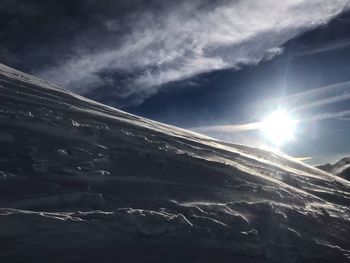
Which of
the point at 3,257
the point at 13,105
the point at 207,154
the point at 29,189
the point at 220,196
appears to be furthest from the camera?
the point at 207,154

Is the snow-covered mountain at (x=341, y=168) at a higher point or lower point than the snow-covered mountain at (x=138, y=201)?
higher

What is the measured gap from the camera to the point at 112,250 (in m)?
9.30

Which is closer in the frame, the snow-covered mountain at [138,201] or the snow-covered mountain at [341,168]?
the snow-covered mountain at [138,201]

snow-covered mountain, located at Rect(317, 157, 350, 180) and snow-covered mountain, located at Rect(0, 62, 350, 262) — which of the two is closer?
snow-covered mountain, located at Rect(0, 62, 350, 262)

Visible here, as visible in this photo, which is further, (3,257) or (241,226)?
(241,226)

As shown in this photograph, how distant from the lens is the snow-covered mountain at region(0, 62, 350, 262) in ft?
31.1

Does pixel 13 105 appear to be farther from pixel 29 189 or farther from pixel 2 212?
pixel 2 212

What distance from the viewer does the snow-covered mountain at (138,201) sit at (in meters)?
9.49

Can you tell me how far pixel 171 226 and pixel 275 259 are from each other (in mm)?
2927

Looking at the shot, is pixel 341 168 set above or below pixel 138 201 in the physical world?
above

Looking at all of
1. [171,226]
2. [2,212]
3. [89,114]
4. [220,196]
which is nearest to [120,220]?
[171,226]

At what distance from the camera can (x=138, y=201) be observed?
493 inches

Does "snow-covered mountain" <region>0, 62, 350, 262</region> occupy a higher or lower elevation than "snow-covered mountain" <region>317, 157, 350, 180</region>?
lower

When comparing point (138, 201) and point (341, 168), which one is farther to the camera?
point (341, 168)
